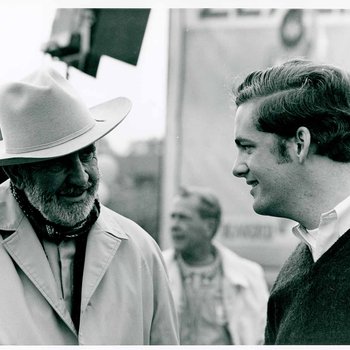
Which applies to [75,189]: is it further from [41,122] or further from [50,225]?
[41,122]

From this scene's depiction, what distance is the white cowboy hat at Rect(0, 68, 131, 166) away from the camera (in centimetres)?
289

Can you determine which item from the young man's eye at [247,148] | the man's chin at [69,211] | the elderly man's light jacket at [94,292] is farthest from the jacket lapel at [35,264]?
the young man's eye at [247,148]

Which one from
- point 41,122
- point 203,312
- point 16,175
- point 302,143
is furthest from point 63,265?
point 203,312

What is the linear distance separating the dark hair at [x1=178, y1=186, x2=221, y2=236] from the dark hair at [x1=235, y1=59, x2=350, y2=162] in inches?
115

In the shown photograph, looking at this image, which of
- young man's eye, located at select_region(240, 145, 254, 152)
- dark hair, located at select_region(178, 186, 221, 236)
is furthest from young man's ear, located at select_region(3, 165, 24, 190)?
dark hair, located at select_region(178, 186, 221, 236)

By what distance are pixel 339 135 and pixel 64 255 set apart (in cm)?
112

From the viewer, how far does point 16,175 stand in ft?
9.90

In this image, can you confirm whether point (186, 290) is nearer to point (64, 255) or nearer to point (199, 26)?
point (199, 26)

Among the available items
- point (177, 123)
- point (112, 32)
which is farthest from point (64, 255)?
Result: point (177, 123)

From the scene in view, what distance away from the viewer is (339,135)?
2.60m

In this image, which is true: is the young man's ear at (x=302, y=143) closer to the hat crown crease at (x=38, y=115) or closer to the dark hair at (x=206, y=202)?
the hat crown crease at (x=38, y=115)

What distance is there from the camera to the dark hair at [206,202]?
5.58m

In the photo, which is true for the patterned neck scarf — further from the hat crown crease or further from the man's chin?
the hat crown crease

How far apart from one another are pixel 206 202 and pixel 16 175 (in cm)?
274
